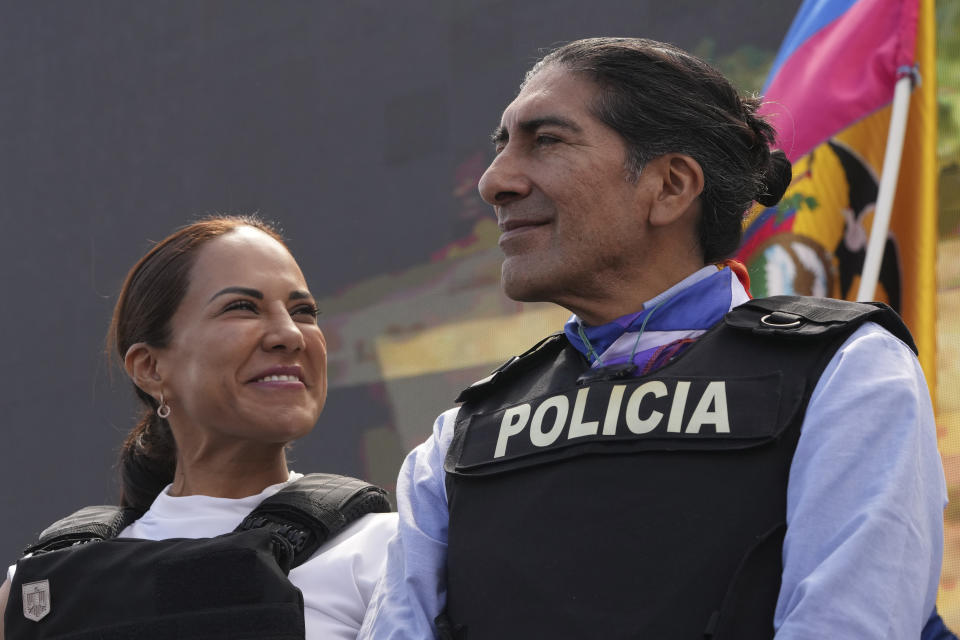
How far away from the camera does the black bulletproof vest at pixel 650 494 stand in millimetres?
1507

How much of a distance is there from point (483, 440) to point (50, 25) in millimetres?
6556

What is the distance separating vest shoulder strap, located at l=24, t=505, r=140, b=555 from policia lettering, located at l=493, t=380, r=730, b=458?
1.06m

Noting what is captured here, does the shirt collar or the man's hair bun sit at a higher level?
the man's hair bun

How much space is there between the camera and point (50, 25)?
7.43 m

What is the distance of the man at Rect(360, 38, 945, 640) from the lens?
1.45 meters

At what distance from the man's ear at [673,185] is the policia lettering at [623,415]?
13.7 inches

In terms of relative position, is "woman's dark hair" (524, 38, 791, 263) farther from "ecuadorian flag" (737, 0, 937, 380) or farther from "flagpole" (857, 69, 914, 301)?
"ecuadorian flag" (737, 0, 937, 380)

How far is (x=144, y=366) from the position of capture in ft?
8.54

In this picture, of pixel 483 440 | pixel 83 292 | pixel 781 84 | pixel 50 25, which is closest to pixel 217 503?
pixel 483 440

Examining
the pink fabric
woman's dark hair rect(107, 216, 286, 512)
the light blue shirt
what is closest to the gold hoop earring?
woman's dark hair rect(107, 216, 286, 512)

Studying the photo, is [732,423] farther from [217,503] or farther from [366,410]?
[366,410]

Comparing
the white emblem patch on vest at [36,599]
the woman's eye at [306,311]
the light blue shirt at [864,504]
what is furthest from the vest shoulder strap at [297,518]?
the light blue shirt at [864,504]

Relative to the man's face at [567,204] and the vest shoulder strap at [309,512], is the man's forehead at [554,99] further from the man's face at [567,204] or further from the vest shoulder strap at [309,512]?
the vest shoulder strap at [309,512]

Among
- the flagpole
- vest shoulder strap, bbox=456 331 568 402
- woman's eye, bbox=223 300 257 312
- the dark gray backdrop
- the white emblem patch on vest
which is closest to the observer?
vest shoulder strap, bbox=456 331 568 402
